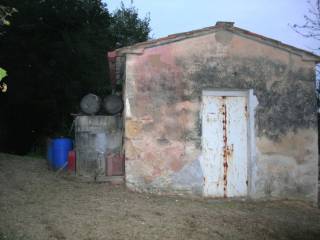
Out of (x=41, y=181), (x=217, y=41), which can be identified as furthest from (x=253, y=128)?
(x=41, y=181)

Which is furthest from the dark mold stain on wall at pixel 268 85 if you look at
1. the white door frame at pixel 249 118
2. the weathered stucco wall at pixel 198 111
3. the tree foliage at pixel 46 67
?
the tree foliage at pixel 46 67

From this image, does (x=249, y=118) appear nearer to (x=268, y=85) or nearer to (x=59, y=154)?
(x=268, y=85)

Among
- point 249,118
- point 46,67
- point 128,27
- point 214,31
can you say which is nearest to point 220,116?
point 249,118

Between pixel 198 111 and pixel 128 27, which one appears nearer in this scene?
pixel 198 111

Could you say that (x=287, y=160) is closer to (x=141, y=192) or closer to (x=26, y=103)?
(x=141, y=192)

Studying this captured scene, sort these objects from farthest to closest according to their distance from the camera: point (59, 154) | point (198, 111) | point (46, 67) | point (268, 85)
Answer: point (46, 67) → point (59, 154) → point (268, 85) → point (198, 111)

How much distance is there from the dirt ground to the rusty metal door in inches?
18.5

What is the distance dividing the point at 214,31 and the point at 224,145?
279 cm

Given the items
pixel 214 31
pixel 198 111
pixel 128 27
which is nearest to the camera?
pixel 198 111

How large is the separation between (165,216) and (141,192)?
6.33 feet

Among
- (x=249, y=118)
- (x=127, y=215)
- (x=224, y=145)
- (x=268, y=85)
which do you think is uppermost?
(x=268, y=85)

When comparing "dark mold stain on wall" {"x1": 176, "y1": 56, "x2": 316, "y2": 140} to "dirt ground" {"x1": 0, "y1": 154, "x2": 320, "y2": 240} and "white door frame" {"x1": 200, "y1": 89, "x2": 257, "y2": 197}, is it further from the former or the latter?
"dirt ground" {"x1": 0, "y1": 154, "x2": 320, "y2": 240}

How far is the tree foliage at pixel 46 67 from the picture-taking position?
67.9 ft

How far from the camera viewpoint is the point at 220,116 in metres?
10.7
